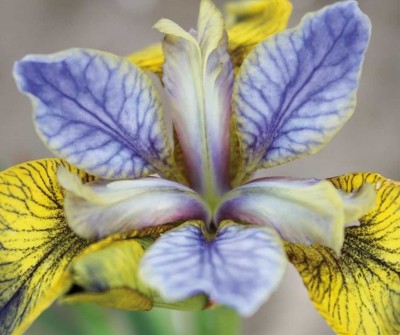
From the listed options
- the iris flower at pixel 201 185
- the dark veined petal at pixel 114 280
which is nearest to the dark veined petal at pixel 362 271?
the iris flower at pixel 201 185

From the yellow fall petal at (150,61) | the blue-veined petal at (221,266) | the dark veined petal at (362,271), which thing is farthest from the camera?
the yellow fall petal at (150,61)

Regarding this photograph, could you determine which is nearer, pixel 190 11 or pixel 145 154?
pixel 145 154

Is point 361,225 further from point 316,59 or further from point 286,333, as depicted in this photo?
point 286,333

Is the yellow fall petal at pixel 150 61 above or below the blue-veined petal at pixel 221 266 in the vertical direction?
above

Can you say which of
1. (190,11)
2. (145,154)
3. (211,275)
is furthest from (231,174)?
(190,11)

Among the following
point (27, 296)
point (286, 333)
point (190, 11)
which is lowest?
point (286, 333)

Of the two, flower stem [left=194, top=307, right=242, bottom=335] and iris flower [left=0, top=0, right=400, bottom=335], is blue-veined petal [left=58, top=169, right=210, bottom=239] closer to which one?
iris flower [left=0, top=0, right=400, bottom=335]

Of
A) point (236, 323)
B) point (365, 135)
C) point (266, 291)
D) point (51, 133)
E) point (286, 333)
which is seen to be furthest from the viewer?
point (365, 135)

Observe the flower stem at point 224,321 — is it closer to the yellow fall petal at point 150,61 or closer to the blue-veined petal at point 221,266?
the blue-veined petal at point 221,266
